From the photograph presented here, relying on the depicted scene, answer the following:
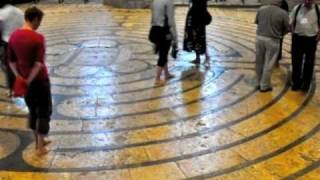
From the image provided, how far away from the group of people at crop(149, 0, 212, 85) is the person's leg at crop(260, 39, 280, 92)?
115 cm

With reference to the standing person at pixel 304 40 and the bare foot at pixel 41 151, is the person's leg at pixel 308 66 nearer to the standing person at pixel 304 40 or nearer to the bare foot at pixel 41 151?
the standing person at pixel 304 40

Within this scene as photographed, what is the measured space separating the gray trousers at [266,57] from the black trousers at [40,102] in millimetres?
2759

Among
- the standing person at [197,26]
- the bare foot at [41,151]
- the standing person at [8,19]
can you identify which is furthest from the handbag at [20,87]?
the standing person at [197,26]

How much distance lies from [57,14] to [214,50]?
5.86m

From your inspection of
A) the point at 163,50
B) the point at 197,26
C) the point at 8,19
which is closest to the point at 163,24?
the point at 163,50

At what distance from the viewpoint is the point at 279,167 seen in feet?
13.4

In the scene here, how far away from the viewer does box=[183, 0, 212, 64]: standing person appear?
6782mm

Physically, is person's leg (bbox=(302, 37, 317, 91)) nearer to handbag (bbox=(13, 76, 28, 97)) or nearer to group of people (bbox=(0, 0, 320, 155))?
group of people (bbox=(0, 0, 320, 155))

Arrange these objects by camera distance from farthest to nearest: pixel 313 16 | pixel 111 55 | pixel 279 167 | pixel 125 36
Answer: pixel 125 36 → pixel 111 55 → pixel 313 16 → pixel 279 167

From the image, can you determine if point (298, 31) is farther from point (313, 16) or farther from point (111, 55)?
point (111, 55)

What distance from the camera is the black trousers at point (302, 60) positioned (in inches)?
231

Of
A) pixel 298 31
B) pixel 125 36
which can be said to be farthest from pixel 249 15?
pixel 298 31

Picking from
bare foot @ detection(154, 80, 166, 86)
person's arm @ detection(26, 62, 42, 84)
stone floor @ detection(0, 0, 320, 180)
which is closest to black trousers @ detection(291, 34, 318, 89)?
stone floor @ detection(0, 0, 320, 180)

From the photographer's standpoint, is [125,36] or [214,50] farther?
[125,36]
